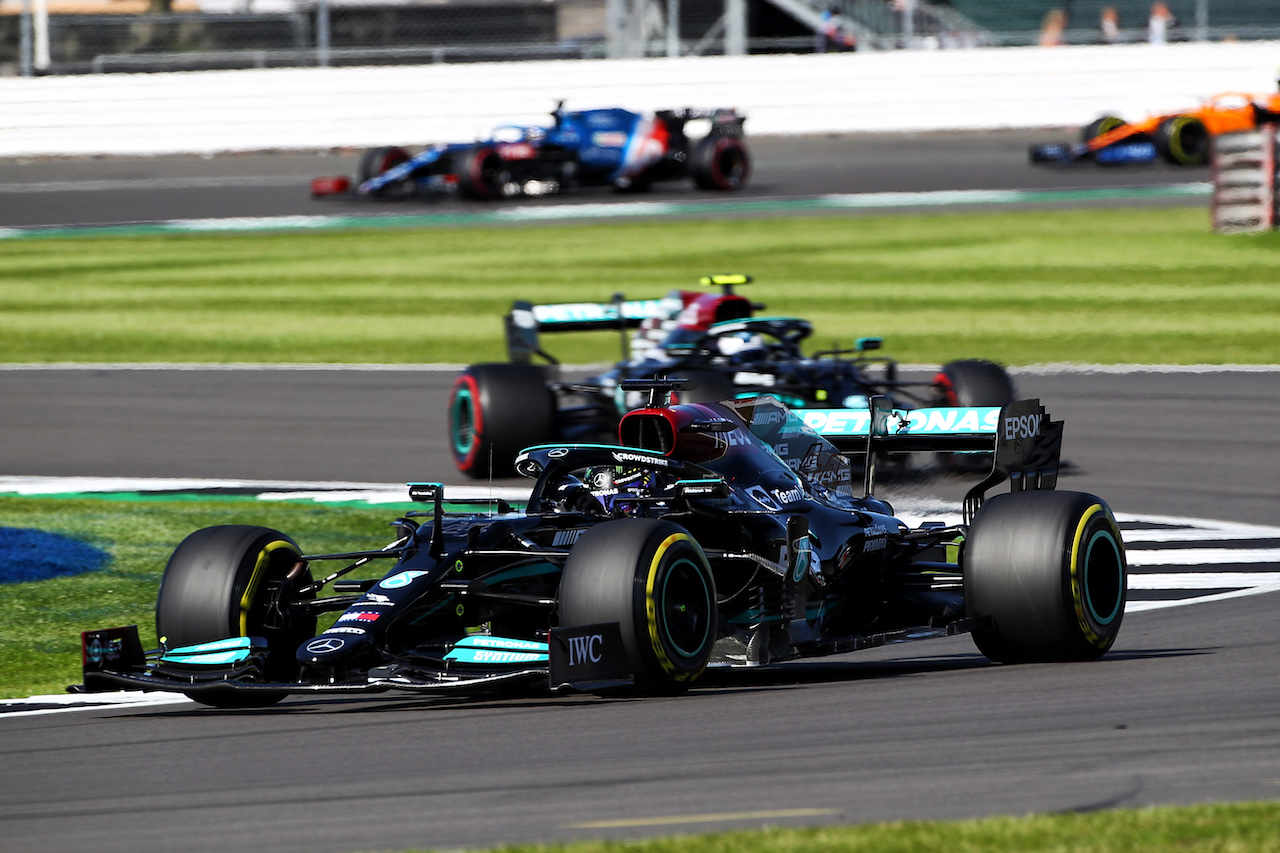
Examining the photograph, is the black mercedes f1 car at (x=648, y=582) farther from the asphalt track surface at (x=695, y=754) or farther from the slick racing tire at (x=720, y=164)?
the slick racing tire at (x=720, y=164)

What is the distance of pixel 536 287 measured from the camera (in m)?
25.9

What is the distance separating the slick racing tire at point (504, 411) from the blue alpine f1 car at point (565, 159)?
18.9 m

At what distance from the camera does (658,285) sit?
25.4 meters

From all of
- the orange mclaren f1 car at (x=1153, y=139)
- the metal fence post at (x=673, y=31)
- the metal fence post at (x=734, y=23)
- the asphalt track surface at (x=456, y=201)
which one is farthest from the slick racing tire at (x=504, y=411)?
the metal fence post at (x=734, y=23)

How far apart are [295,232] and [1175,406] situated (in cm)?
1814

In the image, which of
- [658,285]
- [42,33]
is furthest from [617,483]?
[42,33]

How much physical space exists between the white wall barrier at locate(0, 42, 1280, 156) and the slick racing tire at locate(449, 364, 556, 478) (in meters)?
24.7

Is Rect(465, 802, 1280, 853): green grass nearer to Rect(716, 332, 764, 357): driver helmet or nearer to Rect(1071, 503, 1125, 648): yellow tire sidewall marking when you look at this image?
Rect(1071, 503, 1125, 648): yellow tire sidewall marking

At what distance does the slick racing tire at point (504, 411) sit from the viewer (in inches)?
570

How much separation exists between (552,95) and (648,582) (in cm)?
3319

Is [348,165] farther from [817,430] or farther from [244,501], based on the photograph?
[817,430]

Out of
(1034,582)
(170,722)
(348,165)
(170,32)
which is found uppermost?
(170,32)

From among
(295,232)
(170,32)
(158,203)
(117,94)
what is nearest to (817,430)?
(295,232)

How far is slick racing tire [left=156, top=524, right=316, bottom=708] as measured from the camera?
25.6 feet
